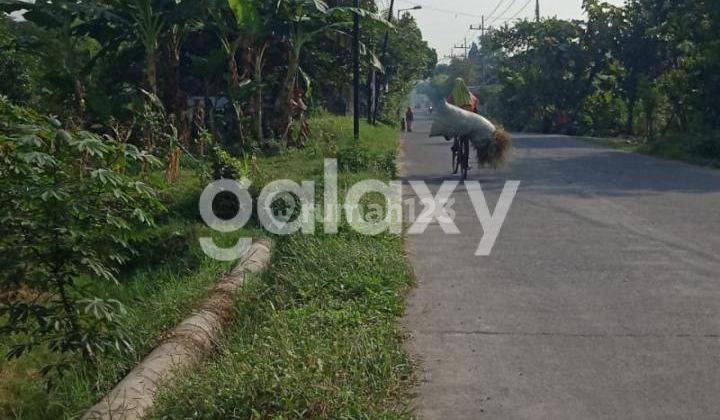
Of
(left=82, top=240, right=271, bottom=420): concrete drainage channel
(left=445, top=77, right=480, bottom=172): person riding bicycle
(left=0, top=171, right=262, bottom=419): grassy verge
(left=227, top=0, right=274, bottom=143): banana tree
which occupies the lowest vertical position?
(left=0, top=171, right=262, bottom=419): grassy verge

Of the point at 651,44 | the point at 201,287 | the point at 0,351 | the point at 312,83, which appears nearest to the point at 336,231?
the point at 201,287

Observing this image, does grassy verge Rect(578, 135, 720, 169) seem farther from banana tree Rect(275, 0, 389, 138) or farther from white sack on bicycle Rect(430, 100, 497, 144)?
banana tree Rect(275, 0, 389, 138)

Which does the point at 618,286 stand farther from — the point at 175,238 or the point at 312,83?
the point at 312,83

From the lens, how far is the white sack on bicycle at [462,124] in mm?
14922

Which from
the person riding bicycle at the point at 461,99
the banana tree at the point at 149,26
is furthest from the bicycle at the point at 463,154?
the banana tree at the point at 149,26

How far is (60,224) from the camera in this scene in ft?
15.4

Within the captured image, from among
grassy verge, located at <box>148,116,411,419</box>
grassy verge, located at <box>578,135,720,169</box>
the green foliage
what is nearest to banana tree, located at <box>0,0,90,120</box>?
the green foliage

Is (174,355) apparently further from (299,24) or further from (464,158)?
(299,24)

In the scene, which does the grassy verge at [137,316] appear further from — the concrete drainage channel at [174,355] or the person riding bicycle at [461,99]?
the person riding bicycle at [461,99]

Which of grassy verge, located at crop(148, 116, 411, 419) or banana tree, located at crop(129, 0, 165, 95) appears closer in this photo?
grassy verge, located at crop(148, 116, 411, 419)

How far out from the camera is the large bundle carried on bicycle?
585 inches

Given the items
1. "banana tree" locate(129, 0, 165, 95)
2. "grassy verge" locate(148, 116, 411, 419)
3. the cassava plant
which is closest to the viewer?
"grassy verge" locate(148, 116, 411, 419)

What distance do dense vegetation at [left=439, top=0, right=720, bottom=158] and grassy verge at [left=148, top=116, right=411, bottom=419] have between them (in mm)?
14807

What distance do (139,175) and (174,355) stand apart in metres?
3.67
